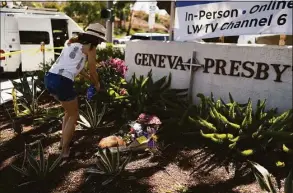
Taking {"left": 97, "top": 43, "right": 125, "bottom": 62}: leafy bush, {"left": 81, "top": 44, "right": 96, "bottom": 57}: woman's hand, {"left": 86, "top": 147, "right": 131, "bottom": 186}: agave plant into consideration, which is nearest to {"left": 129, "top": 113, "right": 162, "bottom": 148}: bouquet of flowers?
{"left": 86, "top": 147, "right": 131, "bottom": 186}: agave plant

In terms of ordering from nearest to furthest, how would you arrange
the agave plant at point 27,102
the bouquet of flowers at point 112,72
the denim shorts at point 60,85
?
the denim shorts at point 60,85 < the agave plant at point 27,102 < the bouquet of flowers at point 112,72

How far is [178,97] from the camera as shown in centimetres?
597

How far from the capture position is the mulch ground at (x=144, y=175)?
3672 millimetres

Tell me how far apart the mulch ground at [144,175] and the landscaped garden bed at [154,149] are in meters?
0.01

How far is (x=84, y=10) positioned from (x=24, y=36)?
2378cm

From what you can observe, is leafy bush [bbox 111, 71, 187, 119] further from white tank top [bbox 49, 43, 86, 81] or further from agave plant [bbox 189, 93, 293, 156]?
white tank top [bbox 49, 43, 86, 81]

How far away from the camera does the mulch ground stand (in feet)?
12.0

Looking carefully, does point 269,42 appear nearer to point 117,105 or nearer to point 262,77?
point 262,77

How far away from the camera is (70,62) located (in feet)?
13.7

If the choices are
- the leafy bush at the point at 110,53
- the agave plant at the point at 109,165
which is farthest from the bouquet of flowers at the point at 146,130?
the leafy bush at the point at 110,53

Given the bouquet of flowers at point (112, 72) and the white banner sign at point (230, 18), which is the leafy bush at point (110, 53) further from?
the white banner sign at point (230, 18)

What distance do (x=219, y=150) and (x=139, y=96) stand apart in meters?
1.76

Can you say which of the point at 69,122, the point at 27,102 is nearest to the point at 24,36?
the point at 27,102

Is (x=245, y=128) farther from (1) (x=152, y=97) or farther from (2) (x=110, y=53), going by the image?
(2) (x=110, y=53)
